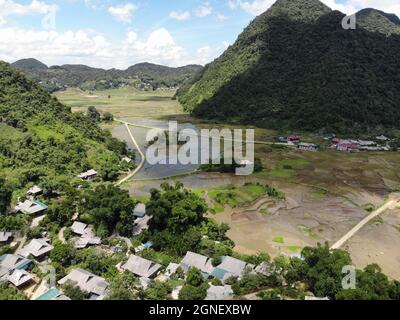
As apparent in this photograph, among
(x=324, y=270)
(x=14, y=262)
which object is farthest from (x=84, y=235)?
(x=324, y=270)

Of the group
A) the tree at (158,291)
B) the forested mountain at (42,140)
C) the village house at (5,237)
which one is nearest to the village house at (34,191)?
the forested mountain at (42,140)

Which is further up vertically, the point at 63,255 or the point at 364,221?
the point at 63,255

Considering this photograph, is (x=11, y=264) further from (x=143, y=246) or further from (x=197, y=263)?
(x=197, y=263)

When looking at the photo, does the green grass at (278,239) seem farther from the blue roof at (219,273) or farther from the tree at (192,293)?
the tree at (192,293)

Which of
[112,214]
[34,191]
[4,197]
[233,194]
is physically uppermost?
[4,197]

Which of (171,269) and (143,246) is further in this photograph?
(143,246)

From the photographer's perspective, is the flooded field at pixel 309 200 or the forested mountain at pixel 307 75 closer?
the flooded field at pixel 309 200
